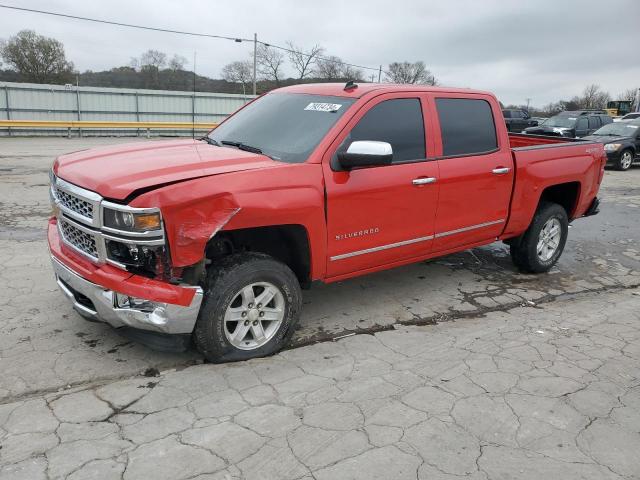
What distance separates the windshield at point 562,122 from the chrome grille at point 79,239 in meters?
20.8

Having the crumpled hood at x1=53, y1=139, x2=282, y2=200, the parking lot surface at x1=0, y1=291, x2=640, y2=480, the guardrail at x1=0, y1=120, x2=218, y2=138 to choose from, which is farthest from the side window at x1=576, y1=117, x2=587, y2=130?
the crumpled hood at x1=53, y1=139, x2=282, y2=200

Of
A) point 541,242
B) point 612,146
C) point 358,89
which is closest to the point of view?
point 358,89

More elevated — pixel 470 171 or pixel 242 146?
pixel 242 146

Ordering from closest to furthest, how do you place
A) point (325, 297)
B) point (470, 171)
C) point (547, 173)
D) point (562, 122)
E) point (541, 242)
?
1. point (470, 171)
2. point (325, 297)
3. point (547, 173)
4. point (541, 242)
5. point (562, 122)

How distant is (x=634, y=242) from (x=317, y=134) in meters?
6.15

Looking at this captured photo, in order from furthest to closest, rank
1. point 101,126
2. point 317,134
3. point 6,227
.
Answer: point 101,126 → point 6,227 → point 317,134

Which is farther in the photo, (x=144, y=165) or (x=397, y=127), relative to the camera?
(x=397, y=127)

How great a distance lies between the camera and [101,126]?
23172mm

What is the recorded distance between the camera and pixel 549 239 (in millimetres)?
6043

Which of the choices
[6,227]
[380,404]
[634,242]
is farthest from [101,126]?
[380,404]

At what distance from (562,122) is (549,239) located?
675 inches

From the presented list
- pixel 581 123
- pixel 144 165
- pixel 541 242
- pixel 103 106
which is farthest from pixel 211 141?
pixel 103 106

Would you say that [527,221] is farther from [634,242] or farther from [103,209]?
[103,209]

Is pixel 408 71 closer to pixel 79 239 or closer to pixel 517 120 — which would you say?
pixel 517 120
